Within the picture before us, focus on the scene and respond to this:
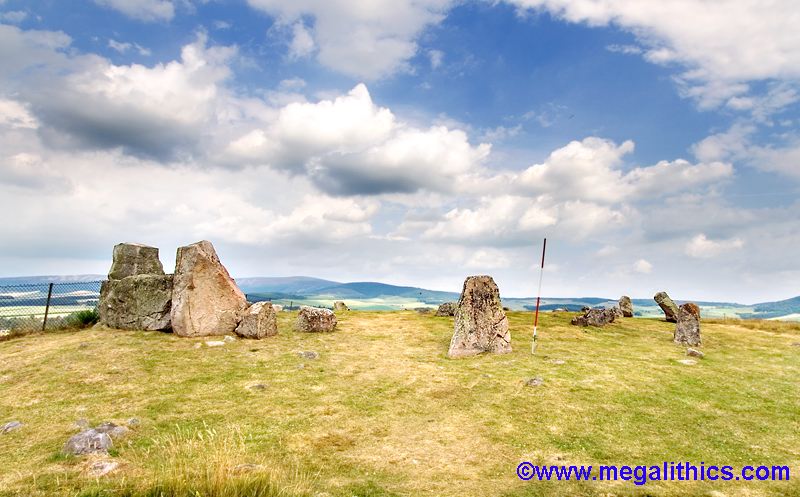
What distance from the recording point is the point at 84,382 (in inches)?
517

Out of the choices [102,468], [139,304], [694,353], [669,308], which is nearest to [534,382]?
[694,353]

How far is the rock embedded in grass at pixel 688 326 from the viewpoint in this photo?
2205cm

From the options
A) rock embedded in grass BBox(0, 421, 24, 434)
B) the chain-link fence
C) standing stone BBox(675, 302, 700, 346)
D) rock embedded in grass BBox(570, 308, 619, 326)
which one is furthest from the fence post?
standing stone BBox(675, 302, 700, 346)

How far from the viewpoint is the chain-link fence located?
21219 mm

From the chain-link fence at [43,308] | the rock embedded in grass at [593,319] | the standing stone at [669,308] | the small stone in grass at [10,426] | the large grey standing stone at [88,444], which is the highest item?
the standing stone at [669,308]

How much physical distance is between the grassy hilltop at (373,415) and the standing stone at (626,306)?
17772mm

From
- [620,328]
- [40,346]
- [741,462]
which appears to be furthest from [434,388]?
[620,328]

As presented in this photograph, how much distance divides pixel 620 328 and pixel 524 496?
970 inches

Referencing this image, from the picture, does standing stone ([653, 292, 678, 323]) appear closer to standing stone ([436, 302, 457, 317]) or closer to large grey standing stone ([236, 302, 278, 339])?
standing stone ([436, 302, 457, 317])

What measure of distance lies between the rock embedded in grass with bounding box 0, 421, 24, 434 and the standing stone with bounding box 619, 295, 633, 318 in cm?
3908

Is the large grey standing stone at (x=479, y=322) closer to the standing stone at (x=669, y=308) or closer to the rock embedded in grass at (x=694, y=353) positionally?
the rock embedded in grass at (x=694, y=353)

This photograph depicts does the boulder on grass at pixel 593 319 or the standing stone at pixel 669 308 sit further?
the standing stone at pixel 669 308

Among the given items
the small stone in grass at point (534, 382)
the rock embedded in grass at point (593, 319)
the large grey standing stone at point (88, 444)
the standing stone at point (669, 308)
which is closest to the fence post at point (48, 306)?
the large grey standing stone at point (88, 444)

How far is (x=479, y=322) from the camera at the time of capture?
18.9 metres
